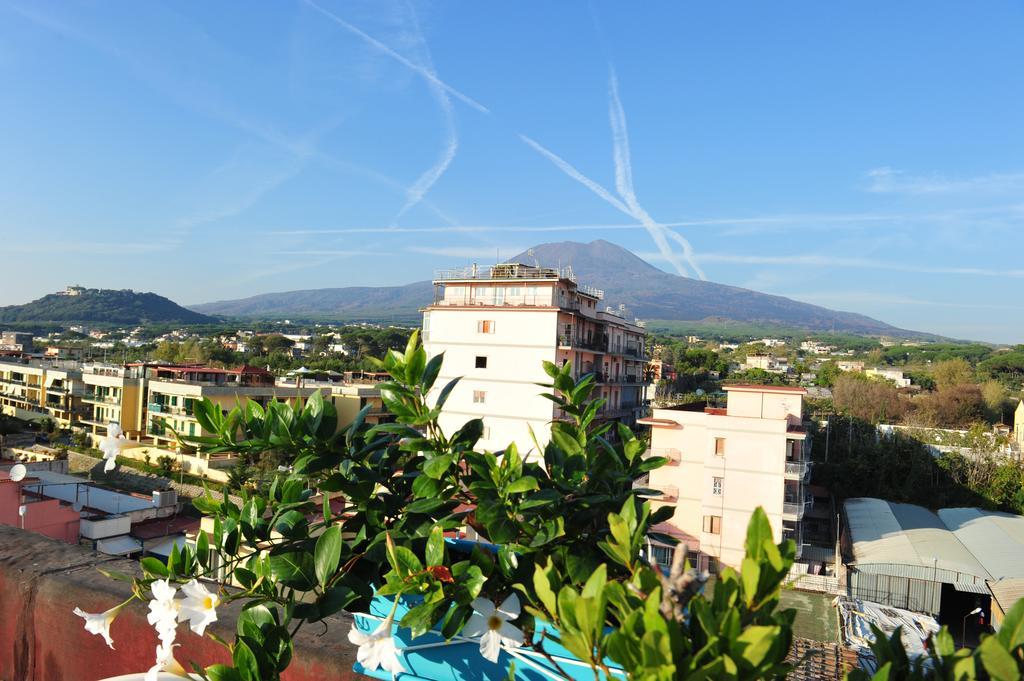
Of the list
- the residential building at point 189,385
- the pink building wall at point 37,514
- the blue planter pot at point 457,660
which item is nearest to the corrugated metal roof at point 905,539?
the pink building wall at point 37,514

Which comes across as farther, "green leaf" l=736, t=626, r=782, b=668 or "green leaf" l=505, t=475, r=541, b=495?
"green leaf" l=505, t=475, r=541, b=495

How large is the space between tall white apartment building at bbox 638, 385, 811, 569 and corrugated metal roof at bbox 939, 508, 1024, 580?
10.7 ft

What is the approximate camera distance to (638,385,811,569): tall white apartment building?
13.5 metres

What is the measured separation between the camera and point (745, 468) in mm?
13641

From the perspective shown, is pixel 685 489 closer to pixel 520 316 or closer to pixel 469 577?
pixel 520 316

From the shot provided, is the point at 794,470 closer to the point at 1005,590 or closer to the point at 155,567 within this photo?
the point at 1005,590

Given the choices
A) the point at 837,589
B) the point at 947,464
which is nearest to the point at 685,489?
the point at 837,589

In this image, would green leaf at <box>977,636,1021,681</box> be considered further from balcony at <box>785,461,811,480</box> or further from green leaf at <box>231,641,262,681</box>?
balcony at <box>785,461,811,480</box>

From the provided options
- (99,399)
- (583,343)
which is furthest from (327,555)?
(99,399)

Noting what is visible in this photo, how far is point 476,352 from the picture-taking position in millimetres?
18859

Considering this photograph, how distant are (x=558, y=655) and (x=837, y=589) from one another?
13514 mm

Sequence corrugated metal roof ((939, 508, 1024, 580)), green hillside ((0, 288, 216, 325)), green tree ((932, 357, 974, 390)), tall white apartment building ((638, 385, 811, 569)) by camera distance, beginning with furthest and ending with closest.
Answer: green hillside ((0, 288, 216, 325)), green tree ((932, 357, 974, 390)), tall white apartment building ((638, 385, 811, 569)), corrugated metal roof ((939, 508, 1024, 580))

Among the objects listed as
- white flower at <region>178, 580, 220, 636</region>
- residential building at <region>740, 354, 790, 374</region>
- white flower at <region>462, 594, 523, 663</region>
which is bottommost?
residential building at <region>740, 354, 790, 374</region>

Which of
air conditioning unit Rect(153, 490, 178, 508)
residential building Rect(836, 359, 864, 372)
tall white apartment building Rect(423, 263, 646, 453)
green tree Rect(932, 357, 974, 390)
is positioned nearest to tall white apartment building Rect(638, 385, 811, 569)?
tall white apartment building Rect(423, 263, 646, 453)
